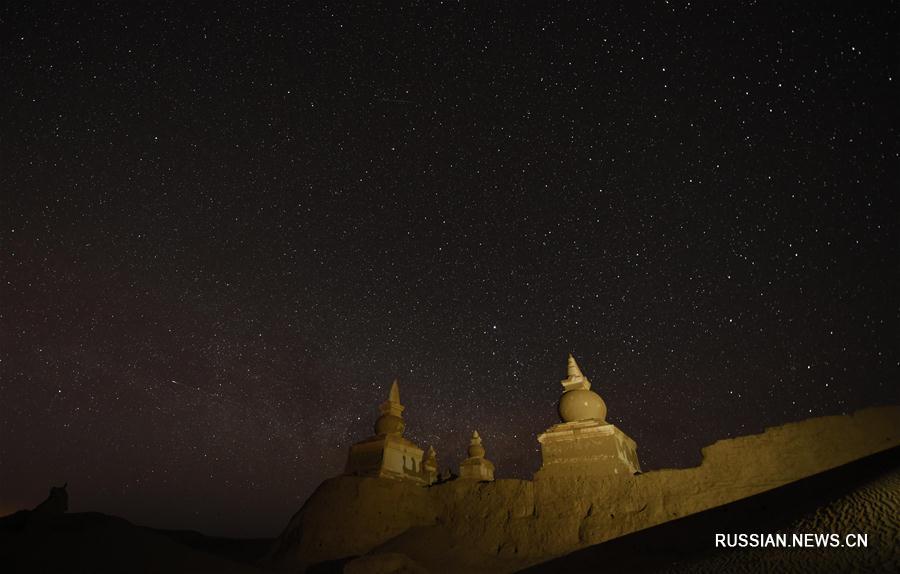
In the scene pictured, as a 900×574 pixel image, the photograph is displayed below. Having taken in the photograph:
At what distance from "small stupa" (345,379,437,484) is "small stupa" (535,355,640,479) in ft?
36.7

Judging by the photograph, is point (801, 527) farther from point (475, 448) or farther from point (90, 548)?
point (475, 448)

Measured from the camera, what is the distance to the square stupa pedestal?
1898 centimetres

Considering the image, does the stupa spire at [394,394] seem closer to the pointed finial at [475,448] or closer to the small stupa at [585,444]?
the pointed finial at [475,448]

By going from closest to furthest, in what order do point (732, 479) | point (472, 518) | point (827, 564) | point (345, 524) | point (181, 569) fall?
point (827, 564) < point (732, 479) < point (181, 569) < point (472, 518) < point (345, 524)

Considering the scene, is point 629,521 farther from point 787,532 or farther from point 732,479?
point 787,532

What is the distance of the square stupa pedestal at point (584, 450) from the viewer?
62.3 ft

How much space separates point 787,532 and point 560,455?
1664 centimetres

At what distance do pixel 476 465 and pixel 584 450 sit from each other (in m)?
13.5

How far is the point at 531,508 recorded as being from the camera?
1775 centimetres

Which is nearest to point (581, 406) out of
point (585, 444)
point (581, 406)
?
point (581, 406)

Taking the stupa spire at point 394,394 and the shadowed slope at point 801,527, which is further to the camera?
the stupa spire at point 394,394

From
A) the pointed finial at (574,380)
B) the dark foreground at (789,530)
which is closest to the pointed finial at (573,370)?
the pointed finial at (574,380)

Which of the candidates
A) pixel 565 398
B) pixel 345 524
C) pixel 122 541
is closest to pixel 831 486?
pixel 565 398

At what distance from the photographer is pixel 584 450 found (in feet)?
63.8
